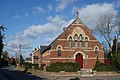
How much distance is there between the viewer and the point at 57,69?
4269cm

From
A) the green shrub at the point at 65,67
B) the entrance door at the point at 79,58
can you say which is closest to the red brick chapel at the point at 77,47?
the entrance door at the point at 79,58

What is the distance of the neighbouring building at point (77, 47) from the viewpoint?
160 ft

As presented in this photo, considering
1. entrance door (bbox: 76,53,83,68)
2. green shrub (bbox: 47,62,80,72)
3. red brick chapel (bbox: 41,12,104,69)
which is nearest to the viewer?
green shrub (bbox: 47,62,80,72)

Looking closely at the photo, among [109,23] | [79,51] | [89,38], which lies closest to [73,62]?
[79,51]

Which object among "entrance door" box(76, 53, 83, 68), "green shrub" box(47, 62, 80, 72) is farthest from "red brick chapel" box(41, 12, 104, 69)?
"green shrub" box(47, 62, 80, 72)

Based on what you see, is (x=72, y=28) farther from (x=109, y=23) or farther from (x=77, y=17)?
(x=109, y=23)

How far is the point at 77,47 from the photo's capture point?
4938cm

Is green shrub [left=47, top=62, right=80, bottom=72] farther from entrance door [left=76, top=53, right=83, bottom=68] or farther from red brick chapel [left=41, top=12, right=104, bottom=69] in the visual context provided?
entrance door [left=76, top=53, right=83, bottom=68]

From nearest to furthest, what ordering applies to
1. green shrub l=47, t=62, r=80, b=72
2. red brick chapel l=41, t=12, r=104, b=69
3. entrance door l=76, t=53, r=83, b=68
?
green shrub l=47, t=62, r=80, b=72
red brick chapel l=41, t=12, r=104, b=69
entrance door l=76, t=53, r=83, b=68

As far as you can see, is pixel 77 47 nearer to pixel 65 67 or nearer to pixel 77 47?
pixel 77 47

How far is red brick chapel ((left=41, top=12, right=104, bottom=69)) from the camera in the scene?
4862 cm

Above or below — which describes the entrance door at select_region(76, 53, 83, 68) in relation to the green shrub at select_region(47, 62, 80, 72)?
above

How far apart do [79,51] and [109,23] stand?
1683cm

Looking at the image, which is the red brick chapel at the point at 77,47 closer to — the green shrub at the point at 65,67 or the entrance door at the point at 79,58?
the entrance door at the point at 79,58
